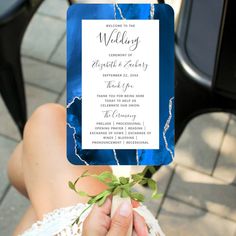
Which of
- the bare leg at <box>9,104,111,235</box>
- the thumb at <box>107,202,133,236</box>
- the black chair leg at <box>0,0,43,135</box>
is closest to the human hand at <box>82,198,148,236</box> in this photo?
the thumb at <box>107,202,133,236</box>

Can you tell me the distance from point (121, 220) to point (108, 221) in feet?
0.08

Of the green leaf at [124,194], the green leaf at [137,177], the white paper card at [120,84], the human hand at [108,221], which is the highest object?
the white paper card at [120,84]

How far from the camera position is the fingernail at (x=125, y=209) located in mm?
638

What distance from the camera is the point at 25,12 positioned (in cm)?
131

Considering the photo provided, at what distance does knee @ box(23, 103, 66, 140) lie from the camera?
1.09 metres

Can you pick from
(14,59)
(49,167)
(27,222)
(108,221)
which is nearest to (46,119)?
(49,167)

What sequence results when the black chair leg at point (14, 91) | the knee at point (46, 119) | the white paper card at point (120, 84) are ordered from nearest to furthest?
the white paper card at point (120, 84) < the knee at point (46, 119) < the black chair leg at point (14, 91)

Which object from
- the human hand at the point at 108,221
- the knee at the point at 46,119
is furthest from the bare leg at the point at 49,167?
the human hand at the point at 108,221

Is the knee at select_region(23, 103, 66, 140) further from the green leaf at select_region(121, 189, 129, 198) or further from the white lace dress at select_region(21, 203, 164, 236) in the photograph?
the green leaf at select_region(121, 189, 129, 198)

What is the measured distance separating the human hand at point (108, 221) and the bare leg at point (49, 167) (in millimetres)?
286

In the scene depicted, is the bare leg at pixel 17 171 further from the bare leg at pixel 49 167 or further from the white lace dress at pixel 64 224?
the white lace dress at pixel 64 224

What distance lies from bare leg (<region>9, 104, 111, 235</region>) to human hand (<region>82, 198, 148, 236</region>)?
286 millimetres

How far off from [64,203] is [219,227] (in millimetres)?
714

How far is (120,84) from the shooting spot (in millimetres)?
627
